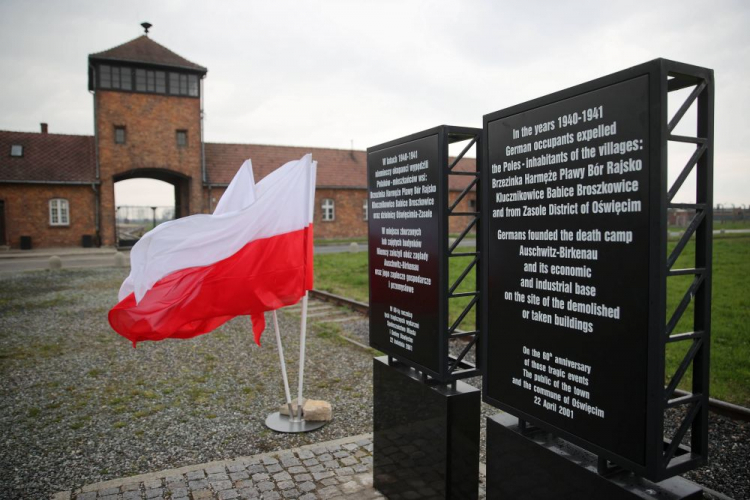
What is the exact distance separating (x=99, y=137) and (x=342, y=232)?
18.0 m

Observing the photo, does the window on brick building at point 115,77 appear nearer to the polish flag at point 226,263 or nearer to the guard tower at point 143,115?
the guard tower at point 143,115

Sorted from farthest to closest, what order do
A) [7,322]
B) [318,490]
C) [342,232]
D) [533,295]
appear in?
[342,232], [7,322], [318,490], [533,295]

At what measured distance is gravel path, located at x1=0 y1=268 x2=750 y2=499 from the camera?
4656mm

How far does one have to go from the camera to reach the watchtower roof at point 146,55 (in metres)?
31.5

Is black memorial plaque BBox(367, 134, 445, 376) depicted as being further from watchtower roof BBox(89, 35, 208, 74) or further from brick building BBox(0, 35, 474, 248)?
watchtower roof BBox(89, 35, 208, 74)

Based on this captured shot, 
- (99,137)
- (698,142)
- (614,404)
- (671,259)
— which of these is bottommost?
(614,404)

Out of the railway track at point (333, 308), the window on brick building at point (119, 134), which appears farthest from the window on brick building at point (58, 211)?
the railway track at point (333, 308)

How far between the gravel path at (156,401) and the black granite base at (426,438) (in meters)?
1.54

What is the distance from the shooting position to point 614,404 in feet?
7.09

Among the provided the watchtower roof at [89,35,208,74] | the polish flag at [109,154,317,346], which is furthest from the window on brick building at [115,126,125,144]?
the polish flag at [109,154,317,346]

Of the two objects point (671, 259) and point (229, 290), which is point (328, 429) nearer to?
point (229, 290)

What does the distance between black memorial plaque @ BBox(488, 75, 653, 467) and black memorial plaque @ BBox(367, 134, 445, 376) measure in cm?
57

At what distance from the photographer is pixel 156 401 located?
6.47m

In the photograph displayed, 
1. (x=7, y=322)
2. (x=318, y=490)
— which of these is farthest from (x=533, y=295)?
(x=7, y=322)
